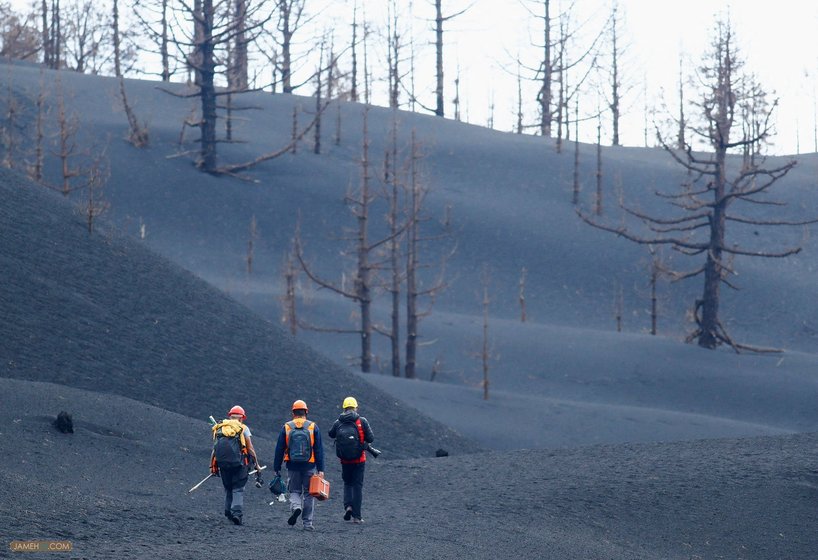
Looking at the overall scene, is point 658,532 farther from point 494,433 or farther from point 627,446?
point 494,433

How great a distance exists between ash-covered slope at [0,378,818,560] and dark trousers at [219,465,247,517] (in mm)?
217

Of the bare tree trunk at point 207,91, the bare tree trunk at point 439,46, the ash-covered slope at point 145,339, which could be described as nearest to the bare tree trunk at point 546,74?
the bare tree trunk at point 439,46

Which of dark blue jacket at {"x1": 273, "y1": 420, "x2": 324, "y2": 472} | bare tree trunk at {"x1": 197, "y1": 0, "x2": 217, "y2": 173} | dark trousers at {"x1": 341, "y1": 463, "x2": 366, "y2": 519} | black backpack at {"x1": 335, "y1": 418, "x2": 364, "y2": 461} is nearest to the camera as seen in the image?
dark blue jacket at {"x1": 273, "y1": 420, "x2": 324, "y2": 472}

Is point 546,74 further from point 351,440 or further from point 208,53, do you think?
point 351,440

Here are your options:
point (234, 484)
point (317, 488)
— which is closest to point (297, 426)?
point (317, 488)

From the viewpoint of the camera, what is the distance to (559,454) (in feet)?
58.2

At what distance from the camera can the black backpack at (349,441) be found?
443 inches

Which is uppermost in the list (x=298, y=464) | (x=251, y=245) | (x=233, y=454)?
(x=251, y=245)

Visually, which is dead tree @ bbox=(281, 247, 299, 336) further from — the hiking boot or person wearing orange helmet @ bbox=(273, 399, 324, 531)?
the hiking boot

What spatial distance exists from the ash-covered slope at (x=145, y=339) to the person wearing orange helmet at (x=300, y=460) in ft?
26.7

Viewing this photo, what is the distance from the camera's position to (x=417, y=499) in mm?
13828

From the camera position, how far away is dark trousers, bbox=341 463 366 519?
11367 millimetres

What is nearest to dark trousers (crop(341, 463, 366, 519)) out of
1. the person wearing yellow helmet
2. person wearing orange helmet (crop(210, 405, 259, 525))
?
the person wearing yellow helmet

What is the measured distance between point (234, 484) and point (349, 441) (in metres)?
1.36
